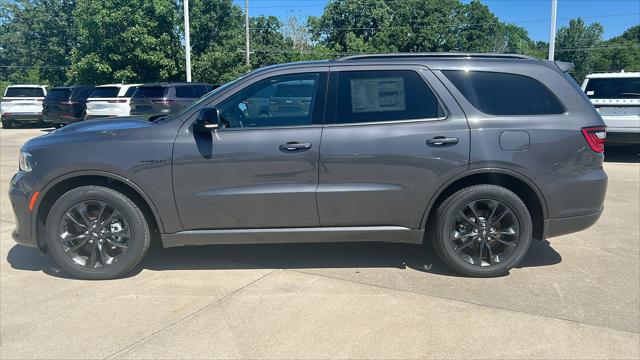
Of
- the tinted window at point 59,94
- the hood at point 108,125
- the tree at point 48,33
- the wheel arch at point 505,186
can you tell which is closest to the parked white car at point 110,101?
the tinted window at point 59,94

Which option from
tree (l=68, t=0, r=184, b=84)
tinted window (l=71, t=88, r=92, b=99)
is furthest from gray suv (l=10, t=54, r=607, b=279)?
tree (l=68, t=0, r=184, b=84)

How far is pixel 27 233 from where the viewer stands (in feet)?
14.1

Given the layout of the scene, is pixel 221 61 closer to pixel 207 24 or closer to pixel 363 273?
pixel 207 24

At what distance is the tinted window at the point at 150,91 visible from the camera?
1527cm

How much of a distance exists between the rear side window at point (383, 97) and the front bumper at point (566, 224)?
1.36m

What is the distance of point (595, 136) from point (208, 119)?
327 cm

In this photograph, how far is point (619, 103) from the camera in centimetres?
1070

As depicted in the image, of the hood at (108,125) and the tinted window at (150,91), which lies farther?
the tinted window at (150,91)

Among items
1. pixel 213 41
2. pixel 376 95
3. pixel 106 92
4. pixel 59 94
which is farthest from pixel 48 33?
pixel 376 95

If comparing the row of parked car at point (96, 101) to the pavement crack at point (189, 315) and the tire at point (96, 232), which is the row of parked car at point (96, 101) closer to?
the tire at point (96, 232)

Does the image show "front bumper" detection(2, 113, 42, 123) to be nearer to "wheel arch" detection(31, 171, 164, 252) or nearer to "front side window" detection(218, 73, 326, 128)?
"wheel arch" detection(31, 171, 164, 252)

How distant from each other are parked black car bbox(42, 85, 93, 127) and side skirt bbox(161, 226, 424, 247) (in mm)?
16712

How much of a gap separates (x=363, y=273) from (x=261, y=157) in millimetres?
1400

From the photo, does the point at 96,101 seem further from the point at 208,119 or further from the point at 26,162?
the point at 208,119
